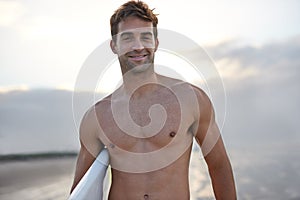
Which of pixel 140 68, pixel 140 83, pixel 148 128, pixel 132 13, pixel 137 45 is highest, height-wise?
pixel 132 13

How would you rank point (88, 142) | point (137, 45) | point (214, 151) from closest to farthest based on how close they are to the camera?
1. point (137, 45)
2. point (214, 151)
3. point (88, 142)

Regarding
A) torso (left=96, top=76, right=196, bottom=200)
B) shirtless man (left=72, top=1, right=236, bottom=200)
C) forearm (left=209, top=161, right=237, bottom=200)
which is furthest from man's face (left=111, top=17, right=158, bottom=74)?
forearm (left=209, top=161, right=237, bottom=200)

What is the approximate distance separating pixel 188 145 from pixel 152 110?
1.24 feet

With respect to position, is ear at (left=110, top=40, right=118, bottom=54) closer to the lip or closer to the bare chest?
the lip

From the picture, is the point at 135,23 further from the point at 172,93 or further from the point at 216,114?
the point at 216,114

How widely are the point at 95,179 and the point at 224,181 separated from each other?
→ 971 millimetres

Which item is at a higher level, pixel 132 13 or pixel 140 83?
pixel 132 13

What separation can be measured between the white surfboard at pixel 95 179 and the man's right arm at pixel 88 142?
0.07 m

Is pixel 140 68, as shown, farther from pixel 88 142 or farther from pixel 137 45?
pixel 88 142

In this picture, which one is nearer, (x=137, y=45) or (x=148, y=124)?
(x=137, y=45)

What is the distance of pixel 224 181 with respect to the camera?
11.8ft

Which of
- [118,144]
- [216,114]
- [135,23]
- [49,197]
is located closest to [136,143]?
[118,144]

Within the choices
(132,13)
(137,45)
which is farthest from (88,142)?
(132,13)

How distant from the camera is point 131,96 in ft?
12.1
